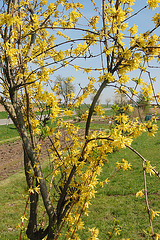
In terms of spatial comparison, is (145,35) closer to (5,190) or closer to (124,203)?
(124,203)

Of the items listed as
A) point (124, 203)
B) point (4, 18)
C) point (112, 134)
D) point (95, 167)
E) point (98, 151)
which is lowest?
point (124, 203)

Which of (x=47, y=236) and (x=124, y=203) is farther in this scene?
(x=124, y=203)

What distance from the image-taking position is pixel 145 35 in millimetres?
A: 1688

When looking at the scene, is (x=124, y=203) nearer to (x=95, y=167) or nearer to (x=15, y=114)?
(x=95, y=167)

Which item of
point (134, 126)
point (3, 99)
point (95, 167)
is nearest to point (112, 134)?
point (134, 126)

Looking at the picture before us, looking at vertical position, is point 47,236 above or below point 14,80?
below

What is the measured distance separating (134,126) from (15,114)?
1.24m

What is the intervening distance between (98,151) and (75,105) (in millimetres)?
709

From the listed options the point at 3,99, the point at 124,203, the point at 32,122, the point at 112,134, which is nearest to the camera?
the point at 112,134

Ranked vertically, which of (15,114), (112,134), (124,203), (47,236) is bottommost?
(124,203)

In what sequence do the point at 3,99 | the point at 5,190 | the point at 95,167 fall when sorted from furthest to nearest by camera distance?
the point at 5,190 < the point at 3,99 < the point at 95,167

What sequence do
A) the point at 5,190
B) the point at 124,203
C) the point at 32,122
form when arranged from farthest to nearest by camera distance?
the point at 5,190, the point at 124,203, the point at 32,122

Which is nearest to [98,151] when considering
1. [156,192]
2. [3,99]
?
[3,99]

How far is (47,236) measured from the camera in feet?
7.10
